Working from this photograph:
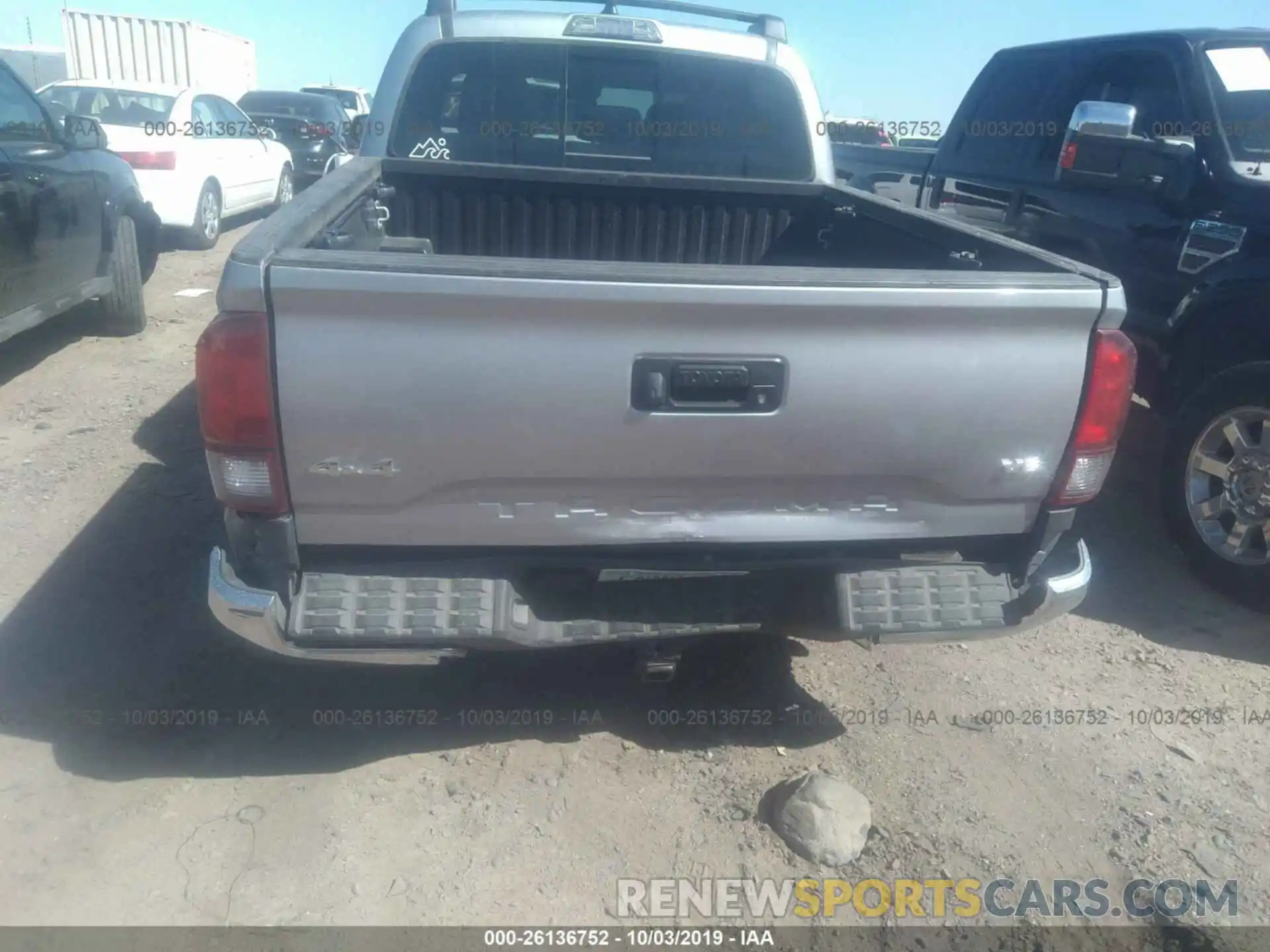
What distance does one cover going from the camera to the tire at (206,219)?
9781mm

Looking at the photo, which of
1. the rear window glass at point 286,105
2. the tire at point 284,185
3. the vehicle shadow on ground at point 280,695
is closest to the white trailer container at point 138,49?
the rear window glass at point 286,105

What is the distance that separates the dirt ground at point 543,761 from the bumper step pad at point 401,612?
45 centimetres

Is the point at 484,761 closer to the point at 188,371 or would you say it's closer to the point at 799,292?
the point at 799,292

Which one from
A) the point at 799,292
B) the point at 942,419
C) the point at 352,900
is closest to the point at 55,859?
the point at 352,900

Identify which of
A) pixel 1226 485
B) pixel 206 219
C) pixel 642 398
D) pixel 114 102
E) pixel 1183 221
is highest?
pixel 1183 221

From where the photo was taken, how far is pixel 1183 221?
4.12 meters

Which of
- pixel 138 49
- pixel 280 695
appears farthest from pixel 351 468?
pixel 138 49

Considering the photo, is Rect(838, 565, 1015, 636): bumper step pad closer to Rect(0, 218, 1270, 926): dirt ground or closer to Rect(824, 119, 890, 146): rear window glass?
Rect(0, 218, 1270, 926): dirt ground

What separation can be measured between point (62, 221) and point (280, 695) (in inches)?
153

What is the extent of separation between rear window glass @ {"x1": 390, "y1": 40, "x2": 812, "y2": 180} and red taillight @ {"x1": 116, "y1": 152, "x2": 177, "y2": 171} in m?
5.99

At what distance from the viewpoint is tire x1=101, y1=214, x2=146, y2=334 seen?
6492 mm

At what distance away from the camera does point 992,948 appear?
2340mm

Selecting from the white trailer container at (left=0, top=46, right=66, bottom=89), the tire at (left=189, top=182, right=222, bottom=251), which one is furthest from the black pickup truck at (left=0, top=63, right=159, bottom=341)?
the white trailer container at (left=0, top=46, right=66, bottom=89)

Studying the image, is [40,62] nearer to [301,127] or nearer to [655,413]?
[301,127]
